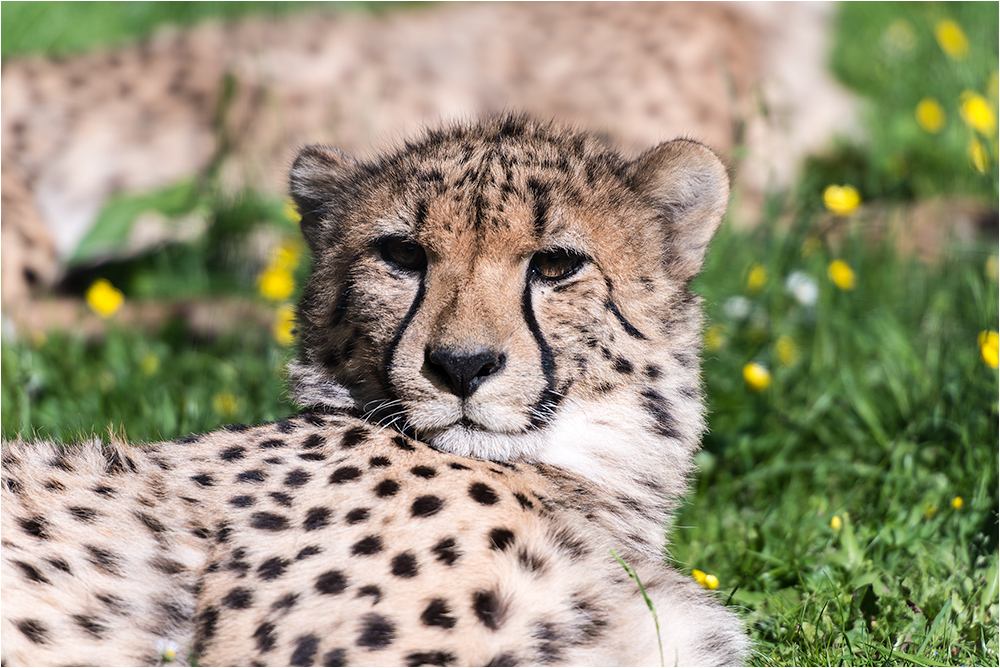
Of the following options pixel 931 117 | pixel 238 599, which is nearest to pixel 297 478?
pixel 238 599

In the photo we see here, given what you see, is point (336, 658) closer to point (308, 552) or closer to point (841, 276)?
point (308, 552)

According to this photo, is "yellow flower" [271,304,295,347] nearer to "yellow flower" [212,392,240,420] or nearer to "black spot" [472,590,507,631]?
"yellow flower" [212,392,240,420]

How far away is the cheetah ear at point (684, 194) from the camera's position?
2.70m

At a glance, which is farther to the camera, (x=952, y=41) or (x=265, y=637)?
(x=952, y=41)

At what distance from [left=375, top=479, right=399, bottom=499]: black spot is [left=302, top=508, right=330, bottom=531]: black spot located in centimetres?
12

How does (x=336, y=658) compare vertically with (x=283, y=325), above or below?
below

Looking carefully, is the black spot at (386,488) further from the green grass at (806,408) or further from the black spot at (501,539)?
the green grass at (806,408)

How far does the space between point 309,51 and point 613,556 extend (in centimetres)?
484

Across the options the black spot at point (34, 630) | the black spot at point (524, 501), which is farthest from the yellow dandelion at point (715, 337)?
the black spot at point (34, 630)

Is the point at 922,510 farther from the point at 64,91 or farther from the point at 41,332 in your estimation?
the point at 64,91

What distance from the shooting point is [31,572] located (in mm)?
2193

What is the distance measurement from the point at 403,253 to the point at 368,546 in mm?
711

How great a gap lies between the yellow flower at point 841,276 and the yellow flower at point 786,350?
12.1 inches

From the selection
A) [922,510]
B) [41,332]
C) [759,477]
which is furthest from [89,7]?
[922,510]
